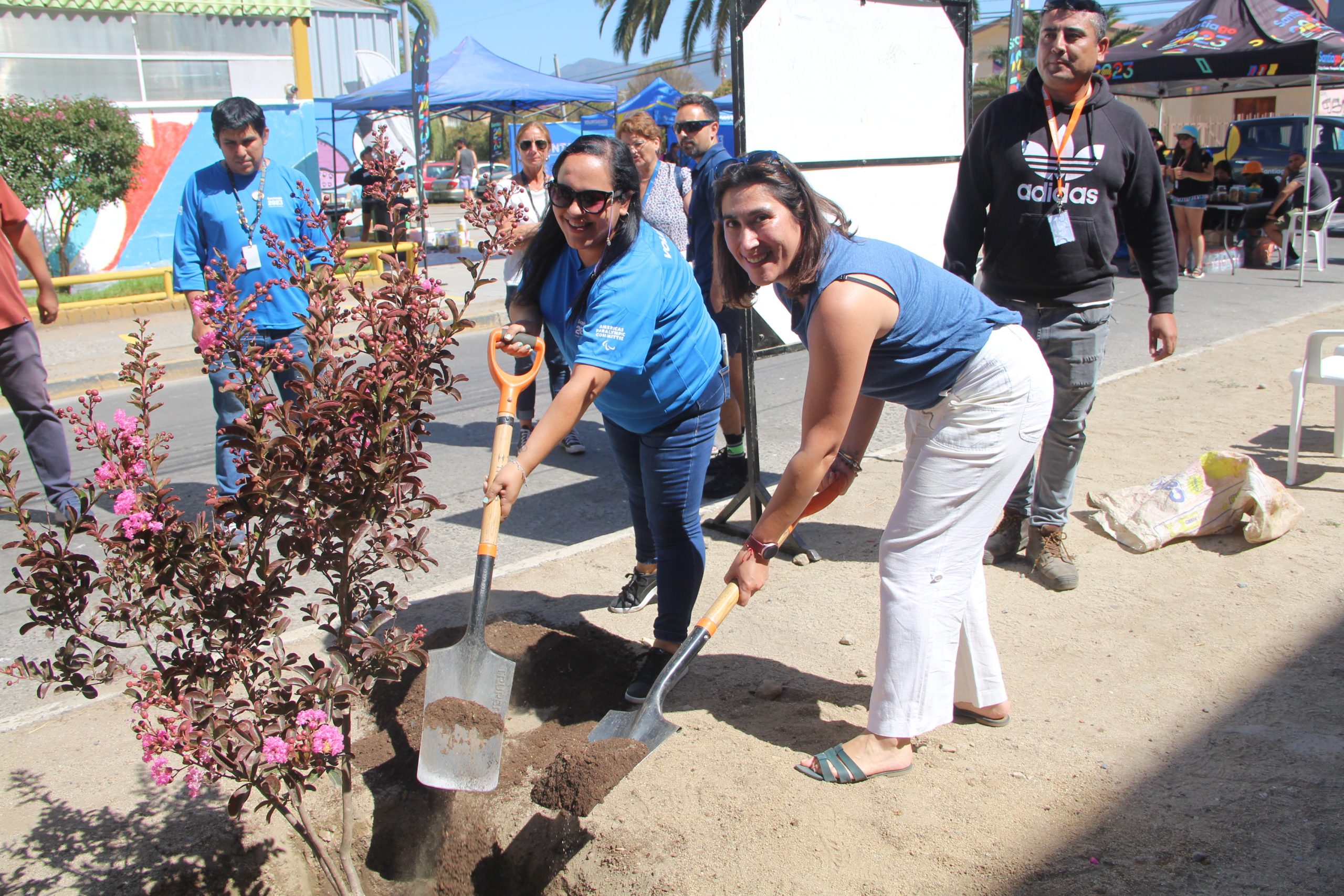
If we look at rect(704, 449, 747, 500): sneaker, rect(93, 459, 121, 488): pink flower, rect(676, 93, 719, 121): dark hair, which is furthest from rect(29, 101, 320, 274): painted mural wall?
rect(93, 459, 121, 488): pink flower

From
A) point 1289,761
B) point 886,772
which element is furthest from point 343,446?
point 1289,761

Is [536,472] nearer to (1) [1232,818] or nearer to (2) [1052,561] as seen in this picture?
(2) [1052,561]

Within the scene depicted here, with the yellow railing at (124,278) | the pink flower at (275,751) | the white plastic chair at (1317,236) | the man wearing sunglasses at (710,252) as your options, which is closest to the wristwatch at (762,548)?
the pink flower at (275,751)

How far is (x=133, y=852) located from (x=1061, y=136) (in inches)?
144

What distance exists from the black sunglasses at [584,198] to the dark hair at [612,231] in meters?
0.03

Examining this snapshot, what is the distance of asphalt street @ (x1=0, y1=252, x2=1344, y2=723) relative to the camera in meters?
4.51

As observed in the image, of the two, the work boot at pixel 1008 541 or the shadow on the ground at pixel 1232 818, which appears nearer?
the shadow on the ground at pixel 1232 818

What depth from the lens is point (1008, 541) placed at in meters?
4.11

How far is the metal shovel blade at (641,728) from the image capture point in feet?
8.51

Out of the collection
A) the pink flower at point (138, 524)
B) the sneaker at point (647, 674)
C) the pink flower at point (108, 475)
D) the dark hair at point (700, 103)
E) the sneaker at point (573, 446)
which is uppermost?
the dark hair at point (700, 103)

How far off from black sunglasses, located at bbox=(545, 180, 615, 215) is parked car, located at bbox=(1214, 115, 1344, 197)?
60.3 feet

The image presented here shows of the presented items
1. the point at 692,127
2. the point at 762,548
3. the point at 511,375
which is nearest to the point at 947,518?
the point at 762,548

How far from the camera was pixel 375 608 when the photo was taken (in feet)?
8.02

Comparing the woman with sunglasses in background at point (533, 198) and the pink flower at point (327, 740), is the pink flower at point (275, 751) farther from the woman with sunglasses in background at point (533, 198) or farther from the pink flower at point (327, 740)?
the woman with sunglasses in background at point (533, 198)
